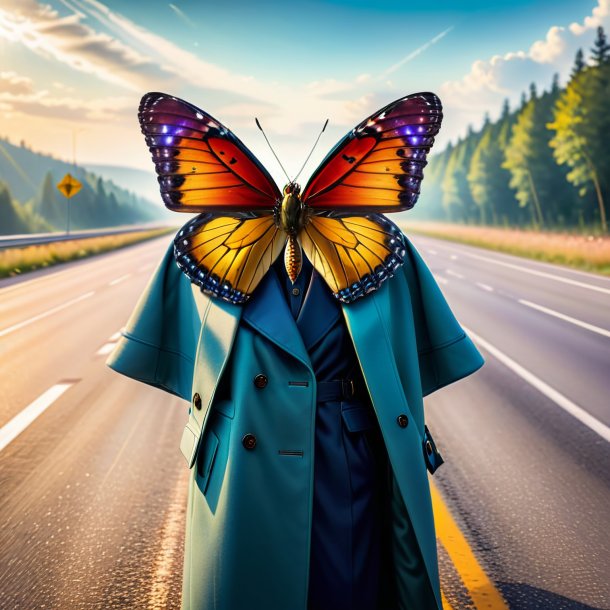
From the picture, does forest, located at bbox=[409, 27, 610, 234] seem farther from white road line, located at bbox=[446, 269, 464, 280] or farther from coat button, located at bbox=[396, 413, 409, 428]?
coat button, located at bbox=[396, 413, 409, 428]

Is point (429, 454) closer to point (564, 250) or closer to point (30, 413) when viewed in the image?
point (30, 413)

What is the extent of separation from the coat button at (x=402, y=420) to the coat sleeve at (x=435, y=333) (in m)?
0.27

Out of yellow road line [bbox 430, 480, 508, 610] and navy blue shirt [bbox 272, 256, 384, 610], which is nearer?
navy blue shirt [bbox 272, 256, 384, 610]

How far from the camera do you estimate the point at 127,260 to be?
28938mm

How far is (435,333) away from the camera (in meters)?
2.22

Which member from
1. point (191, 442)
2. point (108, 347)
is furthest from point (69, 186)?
point (191, 442)

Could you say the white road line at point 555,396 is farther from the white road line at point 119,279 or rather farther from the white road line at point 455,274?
the white road line at point 119,279

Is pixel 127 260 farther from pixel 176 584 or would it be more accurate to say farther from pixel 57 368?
pixel 176 584

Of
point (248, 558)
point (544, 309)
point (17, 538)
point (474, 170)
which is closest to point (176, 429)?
point (17, 538)

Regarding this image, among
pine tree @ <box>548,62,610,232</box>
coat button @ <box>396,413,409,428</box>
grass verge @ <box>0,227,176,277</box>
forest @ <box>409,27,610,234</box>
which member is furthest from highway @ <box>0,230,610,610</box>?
pine tree @ <box>548,62,610,232</box>

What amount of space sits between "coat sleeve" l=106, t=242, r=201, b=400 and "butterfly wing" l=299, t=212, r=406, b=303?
1.46ft

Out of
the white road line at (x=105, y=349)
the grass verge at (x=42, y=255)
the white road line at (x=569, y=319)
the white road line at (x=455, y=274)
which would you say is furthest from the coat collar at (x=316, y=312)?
the grass verge at (x=42, y=255)

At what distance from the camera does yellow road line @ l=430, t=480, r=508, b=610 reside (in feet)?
10.8

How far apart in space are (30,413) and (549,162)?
74796 mm
